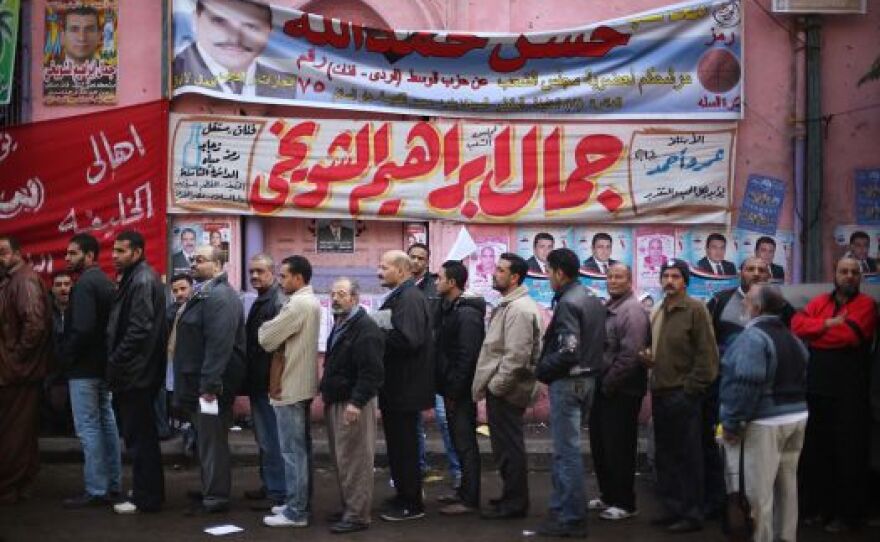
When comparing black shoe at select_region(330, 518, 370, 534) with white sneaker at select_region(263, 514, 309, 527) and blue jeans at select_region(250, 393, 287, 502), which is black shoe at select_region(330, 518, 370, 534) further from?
blue jeans at select_region(250, 393, 287, 502)

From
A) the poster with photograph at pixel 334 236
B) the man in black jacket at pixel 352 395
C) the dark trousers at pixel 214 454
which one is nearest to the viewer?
the man in black jacket at pixel 352 395

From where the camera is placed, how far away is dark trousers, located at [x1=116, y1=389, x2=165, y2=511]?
783cm

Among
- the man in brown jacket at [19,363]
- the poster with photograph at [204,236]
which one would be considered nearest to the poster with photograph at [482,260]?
the poster with photograph at [204,236]

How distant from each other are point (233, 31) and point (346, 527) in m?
5.58

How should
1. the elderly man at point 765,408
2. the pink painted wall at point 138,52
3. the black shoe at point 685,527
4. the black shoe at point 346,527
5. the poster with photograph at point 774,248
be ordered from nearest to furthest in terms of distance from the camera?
the elderly man at point 765,408 < the black shoe at point 346,527 < the black shoe at point 685,527 < the pink painted wall at point 138,52 < the poster with photograph at point 774,248

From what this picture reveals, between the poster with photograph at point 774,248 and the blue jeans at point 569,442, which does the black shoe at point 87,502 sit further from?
the poster with photograph at point 774,248

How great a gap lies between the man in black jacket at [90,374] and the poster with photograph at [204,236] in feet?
9.16

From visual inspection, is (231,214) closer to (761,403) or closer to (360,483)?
(360,483)

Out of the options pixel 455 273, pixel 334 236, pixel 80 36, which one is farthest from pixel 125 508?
pixel 80 36

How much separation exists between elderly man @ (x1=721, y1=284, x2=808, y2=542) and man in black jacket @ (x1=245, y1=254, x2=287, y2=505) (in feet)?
11.0

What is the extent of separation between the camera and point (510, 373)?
7410 millimetres

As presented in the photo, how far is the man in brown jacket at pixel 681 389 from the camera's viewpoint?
24.3 ft

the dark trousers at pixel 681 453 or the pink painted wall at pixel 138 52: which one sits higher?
the pink painted wall at pixel 138 52

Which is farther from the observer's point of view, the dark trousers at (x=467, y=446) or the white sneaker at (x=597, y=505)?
the white sneaker at (x=597, y=505)
